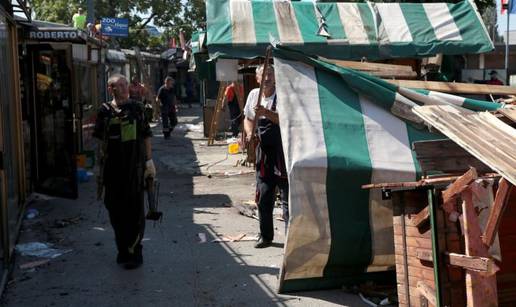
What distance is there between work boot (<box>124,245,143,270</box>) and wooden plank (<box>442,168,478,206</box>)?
337cm

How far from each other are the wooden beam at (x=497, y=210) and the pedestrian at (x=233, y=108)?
14448 millimetres

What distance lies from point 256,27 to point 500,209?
25.5 feet

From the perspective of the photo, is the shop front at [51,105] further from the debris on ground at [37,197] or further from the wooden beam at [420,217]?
the wooden beam at [420,217]

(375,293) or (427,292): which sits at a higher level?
(427,292)

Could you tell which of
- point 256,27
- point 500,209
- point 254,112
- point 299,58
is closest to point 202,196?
point 256,27

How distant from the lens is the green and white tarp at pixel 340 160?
5578 millimetres

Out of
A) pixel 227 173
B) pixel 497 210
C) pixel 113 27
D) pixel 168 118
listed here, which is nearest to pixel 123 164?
pixel 497 210

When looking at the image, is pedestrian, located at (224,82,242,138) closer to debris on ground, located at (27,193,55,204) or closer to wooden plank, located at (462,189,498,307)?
debris on ground, located at (27,193,55,204)

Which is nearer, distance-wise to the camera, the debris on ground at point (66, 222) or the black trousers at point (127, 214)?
the black trousers at point (127, 214)

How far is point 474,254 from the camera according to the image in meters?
4.09

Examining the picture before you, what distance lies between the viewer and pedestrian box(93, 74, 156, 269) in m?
6.59

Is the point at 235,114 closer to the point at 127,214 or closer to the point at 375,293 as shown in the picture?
the point at 127,214

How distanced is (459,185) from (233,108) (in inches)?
602

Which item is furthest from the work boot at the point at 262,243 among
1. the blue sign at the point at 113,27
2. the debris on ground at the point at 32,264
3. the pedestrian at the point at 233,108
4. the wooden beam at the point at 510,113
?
the blue sign at the point at 113,27
